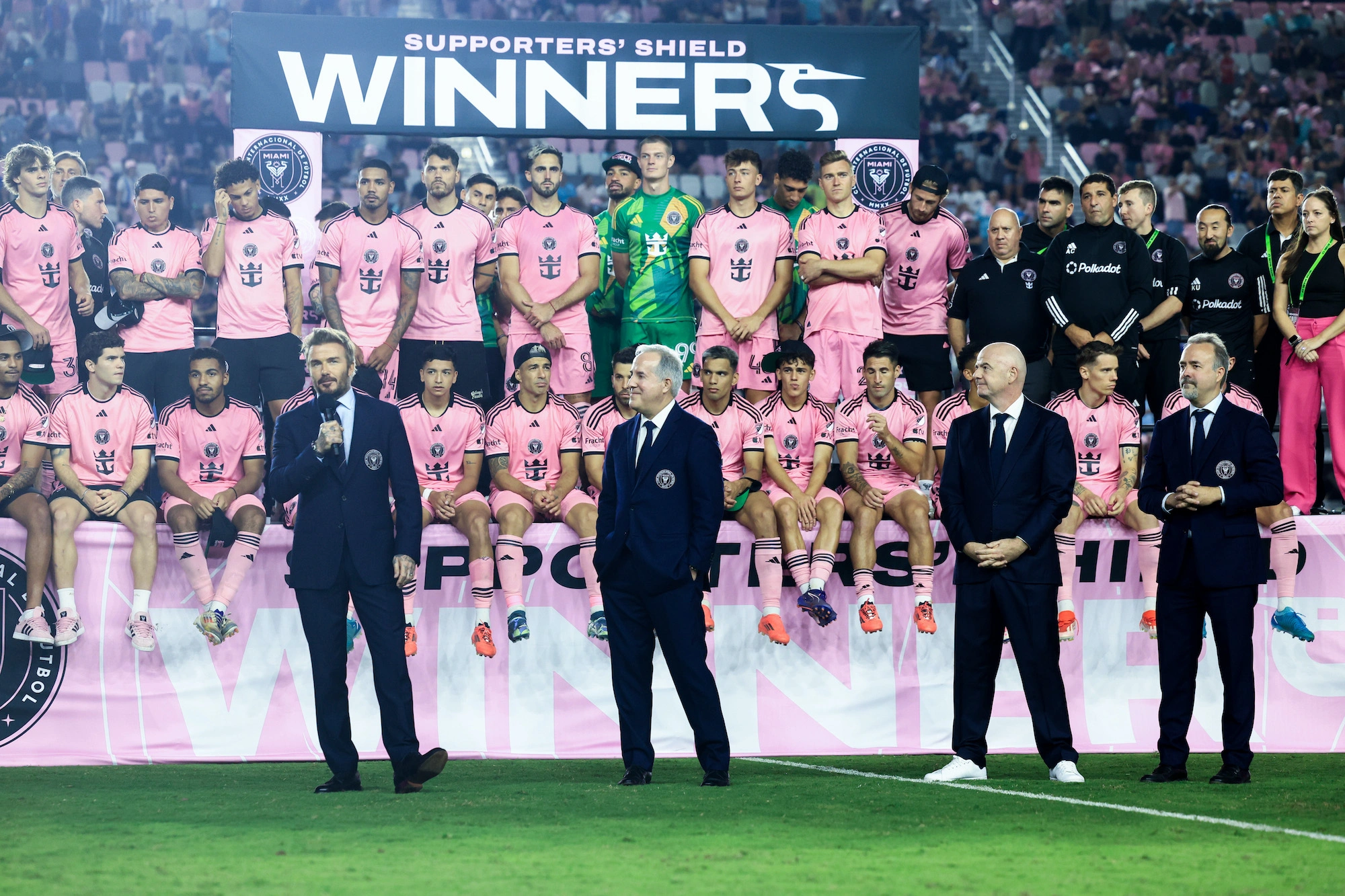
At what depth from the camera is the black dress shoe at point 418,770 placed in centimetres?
639

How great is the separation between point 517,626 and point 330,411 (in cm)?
215

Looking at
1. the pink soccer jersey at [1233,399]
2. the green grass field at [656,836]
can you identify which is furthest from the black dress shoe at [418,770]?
the pink soccer jersey at [1233,399]

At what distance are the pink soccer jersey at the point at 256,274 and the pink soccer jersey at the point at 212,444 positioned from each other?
1009mm

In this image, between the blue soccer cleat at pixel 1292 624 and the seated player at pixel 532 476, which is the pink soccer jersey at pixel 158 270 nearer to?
the seated player at pixel 532 476

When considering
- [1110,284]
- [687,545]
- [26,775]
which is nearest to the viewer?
[687,545]

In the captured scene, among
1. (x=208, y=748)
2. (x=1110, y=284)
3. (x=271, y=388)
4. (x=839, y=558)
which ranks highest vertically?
(x=1110, y=284)

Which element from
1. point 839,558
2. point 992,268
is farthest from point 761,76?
point 839,558

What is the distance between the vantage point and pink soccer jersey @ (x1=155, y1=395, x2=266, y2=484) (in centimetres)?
862

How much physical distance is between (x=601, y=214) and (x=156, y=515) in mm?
3856

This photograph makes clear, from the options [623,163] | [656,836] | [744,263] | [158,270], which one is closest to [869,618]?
[744,263]

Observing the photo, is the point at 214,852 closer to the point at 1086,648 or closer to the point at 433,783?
the point at 433,783

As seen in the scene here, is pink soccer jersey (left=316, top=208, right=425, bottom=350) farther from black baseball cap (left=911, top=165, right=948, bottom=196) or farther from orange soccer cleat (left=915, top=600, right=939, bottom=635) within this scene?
orange soccer cleat (left=915, top=600, right=939, bottom=635)

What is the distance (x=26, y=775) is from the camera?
731cm

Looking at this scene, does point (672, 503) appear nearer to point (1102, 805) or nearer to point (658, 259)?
point (1102, 805)
